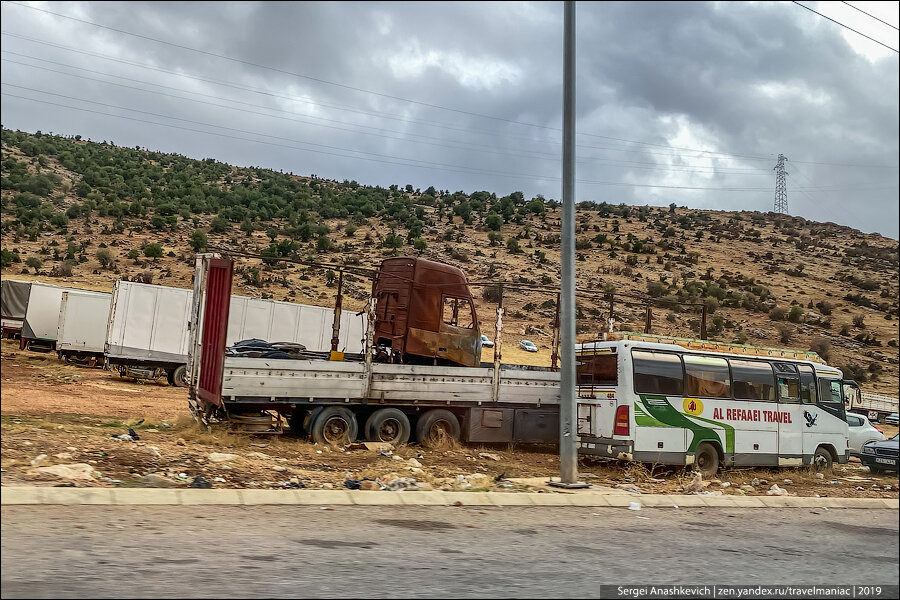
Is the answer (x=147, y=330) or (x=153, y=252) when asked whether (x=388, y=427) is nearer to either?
(x=147, y=330)

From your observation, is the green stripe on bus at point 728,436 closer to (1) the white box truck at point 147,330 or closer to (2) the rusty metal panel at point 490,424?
(2) the rusty metal panel at point 490,424

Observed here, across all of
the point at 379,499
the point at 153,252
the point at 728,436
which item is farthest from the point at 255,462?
the point at 153,252

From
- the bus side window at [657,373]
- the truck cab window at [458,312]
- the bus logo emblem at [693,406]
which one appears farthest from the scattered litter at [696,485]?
the truck cab window at [458,312]

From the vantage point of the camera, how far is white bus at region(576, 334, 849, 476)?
47.5ft

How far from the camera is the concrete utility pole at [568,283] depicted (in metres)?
11.5

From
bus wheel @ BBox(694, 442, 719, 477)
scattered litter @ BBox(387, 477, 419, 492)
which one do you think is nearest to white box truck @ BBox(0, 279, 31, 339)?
scattered litter @ BBox(387, 477, 419, 492)

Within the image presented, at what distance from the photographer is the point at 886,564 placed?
22.3ft

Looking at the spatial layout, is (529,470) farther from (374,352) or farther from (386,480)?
(374,352)

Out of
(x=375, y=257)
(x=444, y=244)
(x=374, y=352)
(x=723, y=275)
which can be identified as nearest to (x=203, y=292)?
(x=374, y=352)

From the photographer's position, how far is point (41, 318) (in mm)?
32906

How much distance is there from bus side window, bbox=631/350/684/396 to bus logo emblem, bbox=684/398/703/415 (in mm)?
244

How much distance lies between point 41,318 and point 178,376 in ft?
32.4

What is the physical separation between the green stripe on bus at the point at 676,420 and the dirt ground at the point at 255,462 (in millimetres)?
808

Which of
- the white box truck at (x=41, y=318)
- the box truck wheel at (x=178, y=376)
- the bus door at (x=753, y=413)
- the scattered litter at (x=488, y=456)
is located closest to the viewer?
the bus door at (x=753, y=413)
